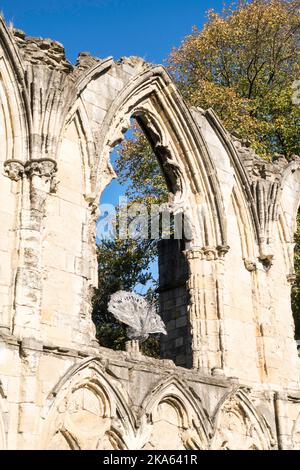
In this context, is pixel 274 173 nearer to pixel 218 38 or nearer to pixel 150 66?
pixel 150 66

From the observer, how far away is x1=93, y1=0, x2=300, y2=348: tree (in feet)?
55.7

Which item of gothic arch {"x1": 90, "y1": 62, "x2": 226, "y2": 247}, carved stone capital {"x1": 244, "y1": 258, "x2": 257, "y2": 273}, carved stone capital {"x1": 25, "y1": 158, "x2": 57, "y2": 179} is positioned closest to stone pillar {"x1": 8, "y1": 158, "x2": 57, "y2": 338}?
carved stone capital {"x1": 25, "y1": 158, "x2": 57, "y2": 179}

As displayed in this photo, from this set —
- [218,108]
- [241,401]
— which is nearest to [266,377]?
[241,401]

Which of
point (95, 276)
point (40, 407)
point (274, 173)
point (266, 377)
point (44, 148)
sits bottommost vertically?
point (40, 407)

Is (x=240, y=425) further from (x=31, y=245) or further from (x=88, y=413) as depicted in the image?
(x=31, y=245)

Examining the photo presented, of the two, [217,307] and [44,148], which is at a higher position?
[44,148]

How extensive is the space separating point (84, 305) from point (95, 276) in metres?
0.49

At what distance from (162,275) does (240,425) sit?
2.62 metres

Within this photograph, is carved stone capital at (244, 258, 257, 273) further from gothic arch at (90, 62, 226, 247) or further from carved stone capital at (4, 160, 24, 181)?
carved stone capital at (4, 160, 24, 181)

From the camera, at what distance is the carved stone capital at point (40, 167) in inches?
313

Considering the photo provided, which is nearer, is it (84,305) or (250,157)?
(84,305)

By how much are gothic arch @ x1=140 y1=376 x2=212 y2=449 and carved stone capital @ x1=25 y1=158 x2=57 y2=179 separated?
277cm

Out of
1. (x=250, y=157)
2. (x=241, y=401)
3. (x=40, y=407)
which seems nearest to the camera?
(x=40, y=407)

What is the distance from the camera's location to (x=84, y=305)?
27.0 ft
